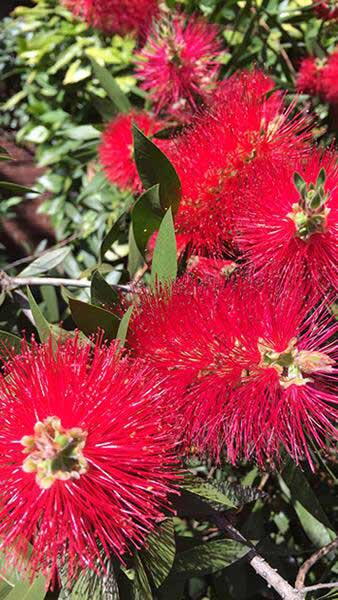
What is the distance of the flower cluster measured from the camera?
5.07ft

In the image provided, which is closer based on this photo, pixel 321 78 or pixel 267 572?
pixel 267 572

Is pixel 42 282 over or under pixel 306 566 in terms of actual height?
over

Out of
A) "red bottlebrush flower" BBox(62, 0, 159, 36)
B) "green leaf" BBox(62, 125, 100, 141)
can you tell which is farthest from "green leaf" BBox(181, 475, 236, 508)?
"green leaf" BBox(62, 125, 100, 141)

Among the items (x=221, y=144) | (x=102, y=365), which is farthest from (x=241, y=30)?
(x=102, y=365)

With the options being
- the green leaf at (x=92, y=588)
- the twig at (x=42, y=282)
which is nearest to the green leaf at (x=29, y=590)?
the green leaf at (x=92, y=588)

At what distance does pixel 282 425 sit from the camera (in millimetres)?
843

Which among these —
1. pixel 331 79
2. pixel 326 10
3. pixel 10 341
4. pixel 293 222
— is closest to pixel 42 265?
pixel 10 341

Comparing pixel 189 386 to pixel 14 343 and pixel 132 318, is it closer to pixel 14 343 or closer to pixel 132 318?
pixel 132 318

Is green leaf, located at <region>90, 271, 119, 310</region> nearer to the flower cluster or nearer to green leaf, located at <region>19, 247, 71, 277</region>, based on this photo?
green leaf, located at <region>19, 247, 71, 277</region>

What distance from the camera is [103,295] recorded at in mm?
994

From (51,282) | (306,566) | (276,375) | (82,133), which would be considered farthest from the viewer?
(82,133)

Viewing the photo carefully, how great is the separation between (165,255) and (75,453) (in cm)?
36

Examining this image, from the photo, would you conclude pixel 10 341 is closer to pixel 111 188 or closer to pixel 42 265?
pixel 42 265

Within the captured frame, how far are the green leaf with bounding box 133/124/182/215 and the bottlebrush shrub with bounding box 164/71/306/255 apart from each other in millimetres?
34
